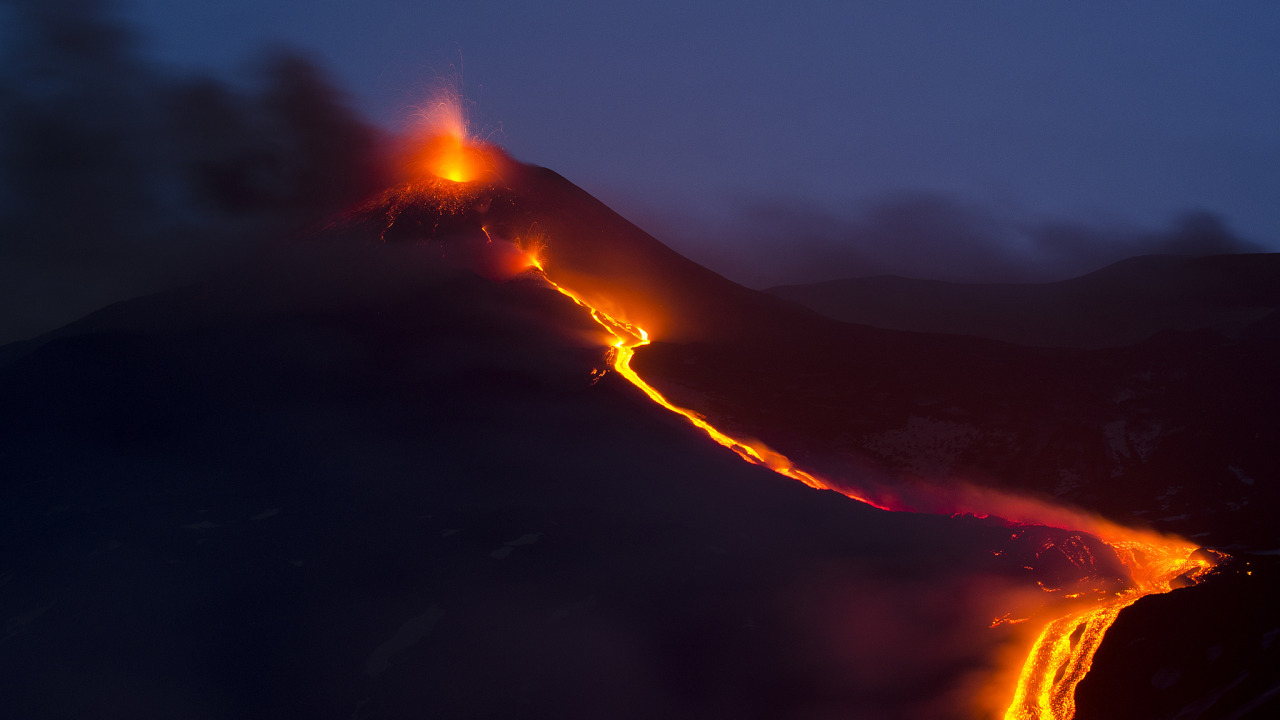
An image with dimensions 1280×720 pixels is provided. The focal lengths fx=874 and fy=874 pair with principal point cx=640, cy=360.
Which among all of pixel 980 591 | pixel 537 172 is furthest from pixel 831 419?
pixel 537 172

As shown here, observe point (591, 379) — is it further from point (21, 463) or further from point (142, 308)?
point (142, 308)

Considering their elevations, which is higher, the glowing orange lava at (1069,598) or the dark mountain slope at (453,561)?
the dark mountain slope at (453,561)

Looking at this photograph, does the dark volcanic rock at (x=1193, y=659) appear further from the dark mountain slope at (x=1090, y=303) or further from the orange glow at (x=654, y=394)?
the dark mountain slope at (x=1090, y=303)

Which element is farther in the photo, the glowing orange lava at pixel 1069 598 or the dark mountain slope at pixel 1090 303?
the dark mountain slope at pixel 1090 303

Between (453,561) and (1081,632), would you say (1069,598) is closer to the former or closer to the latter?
(1081,632)

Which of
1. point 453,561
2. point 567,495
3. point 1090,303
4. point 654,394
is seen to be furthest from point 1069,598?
point 1090,303

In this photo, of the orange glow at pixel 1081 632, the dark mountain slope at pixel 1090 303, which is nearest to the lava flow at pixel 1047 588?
the orange glow at pixel 1081 632
